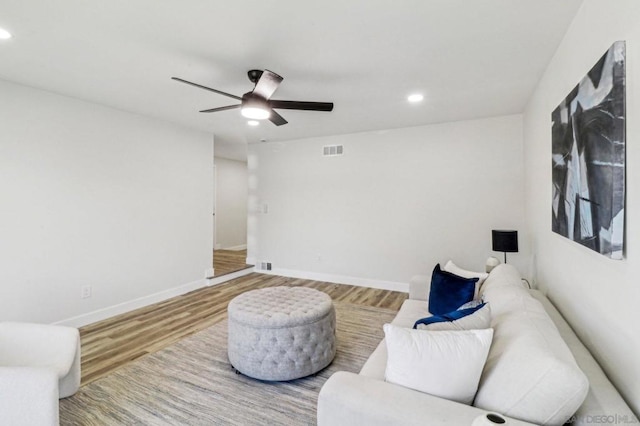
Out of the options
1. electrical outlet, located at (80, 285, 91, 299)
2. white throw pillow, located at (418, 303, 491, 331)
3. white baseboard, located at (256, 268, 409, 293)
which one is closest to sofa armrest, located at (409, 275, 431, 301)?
white throw pillow, located at (418, 303, 491, 331)

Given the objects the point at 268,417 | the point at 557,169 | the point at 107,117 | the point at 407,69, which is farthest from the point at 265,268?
the point at 557,169

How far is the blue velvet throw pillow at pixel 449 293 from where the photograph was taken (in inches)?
92.4

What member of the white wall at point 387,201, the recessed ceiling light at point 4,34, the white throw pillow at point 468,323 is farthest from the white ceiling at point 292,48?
the white throw pillow at point 468,323

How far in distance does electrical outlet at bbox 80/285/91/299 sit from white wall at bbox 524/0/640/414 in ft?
14.6

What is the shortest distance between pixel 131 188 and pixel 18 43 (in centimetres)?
193

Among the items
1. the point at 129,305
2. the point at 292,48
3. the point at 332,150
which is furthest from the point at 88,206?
the point at 332,150

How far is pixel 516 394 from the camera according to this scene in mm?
1142

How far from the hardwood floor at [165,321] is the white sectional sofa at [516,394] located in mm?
2278

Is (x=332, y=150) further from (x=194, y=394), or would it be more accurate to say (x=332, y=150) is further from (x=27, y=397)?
(x=27, y=397)

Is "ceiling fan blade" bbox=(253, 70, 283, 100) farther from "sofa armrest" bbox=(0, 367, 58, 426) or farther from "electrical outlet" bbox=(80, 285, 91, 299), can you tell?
"electrical outlet" bbox=(80, 285, 91, 299)

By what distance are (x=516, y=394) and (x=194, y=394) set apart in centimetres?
205

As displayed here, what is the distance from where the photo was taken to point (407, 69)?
266 centimetres

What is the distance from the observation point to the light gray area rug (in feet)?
6.51

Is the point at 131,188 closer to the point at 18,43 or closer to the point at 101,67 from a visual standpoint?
the point at 101,67
